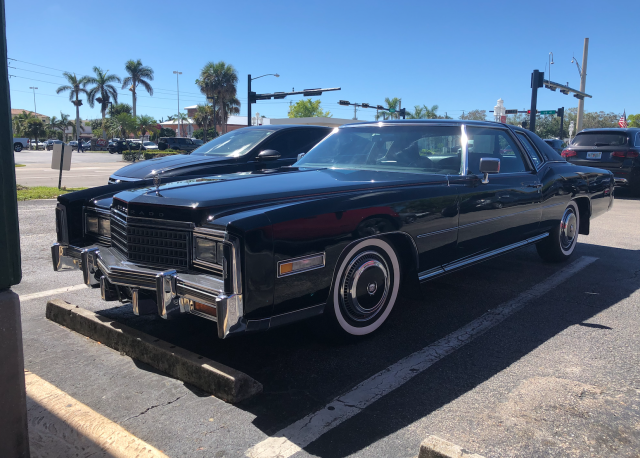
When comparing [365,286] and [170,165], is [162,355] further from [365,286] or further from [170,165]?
[170,165]

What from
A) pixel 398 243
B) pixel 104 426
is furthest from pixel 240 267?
pixel 398 243

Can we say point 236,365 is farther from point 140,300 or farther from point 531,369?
point 531,369

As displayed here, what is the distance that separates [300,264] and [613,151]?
12430 millimetres

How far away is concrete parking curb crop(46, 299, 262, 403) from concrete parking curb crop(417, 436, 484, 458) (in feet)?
3.39

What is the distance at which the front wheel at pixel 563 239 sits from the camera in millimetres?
5734

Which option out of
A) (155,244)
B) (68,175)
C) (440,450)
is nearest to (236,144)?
(155,244)

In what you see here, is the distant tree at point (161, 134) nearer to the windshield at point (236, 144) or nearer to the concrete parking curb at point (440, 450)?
the windshield at point (236, 144)

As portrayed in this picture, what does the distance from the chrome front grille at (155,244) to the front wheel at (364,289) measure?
93cm

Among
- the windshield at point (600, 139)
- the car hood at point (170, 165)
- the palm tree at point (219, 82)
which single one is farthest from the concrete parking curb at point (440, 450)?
the palm tree at point (219, 82)

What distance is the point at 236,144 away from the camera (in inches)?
304

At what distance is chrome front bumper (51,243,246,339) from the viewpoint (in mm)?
2549

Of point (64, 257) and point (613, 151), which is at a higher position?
point (613, 151)

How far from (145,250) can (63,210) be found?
1135 millimetres

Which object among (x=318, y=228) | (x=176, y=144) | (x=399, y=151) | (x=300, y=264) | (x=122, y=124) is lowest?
(x=300, y=264)
